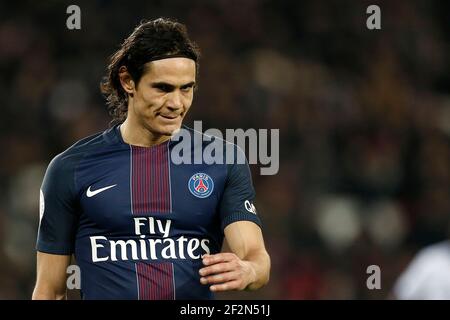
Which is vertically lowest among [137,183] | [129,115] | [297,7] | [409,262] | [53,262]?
[409,262]

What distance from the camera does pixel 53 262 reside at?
14.6 feet

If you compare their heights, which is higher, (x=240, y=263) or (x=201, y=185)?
(x=201, y=185)

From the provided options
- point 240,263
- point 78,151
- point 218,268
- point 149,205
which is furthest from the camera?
point 78,151

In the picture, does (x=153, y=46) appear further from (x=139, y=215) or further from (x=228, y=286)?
(x=228, y=286)

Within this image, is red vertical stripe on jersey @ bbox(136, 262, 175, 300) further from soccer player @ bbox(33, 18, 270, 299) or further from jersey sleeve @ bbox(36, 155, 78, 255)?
jersey sleeve @ bbox(36, 155, 78, 255)

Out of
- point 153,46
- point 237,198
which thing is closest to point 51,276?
point 237,198

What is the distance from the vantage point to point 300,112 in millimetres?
9523

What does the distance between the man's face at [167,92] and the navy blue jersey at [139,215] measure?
16 cm

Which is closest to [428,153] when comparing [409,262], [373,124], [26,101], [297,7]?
[373,124]

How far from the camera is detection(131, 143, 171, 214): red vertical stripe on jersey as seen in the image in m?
4.39

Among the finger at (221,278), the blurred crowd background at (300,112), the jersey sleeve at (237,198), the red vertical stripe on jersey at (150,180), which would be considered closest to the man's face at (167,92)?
the red vertical stripe on jersey at (150,180)

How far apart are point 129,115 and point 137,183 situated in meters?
0.36

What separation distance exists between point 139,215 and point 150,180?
0.60 ft
